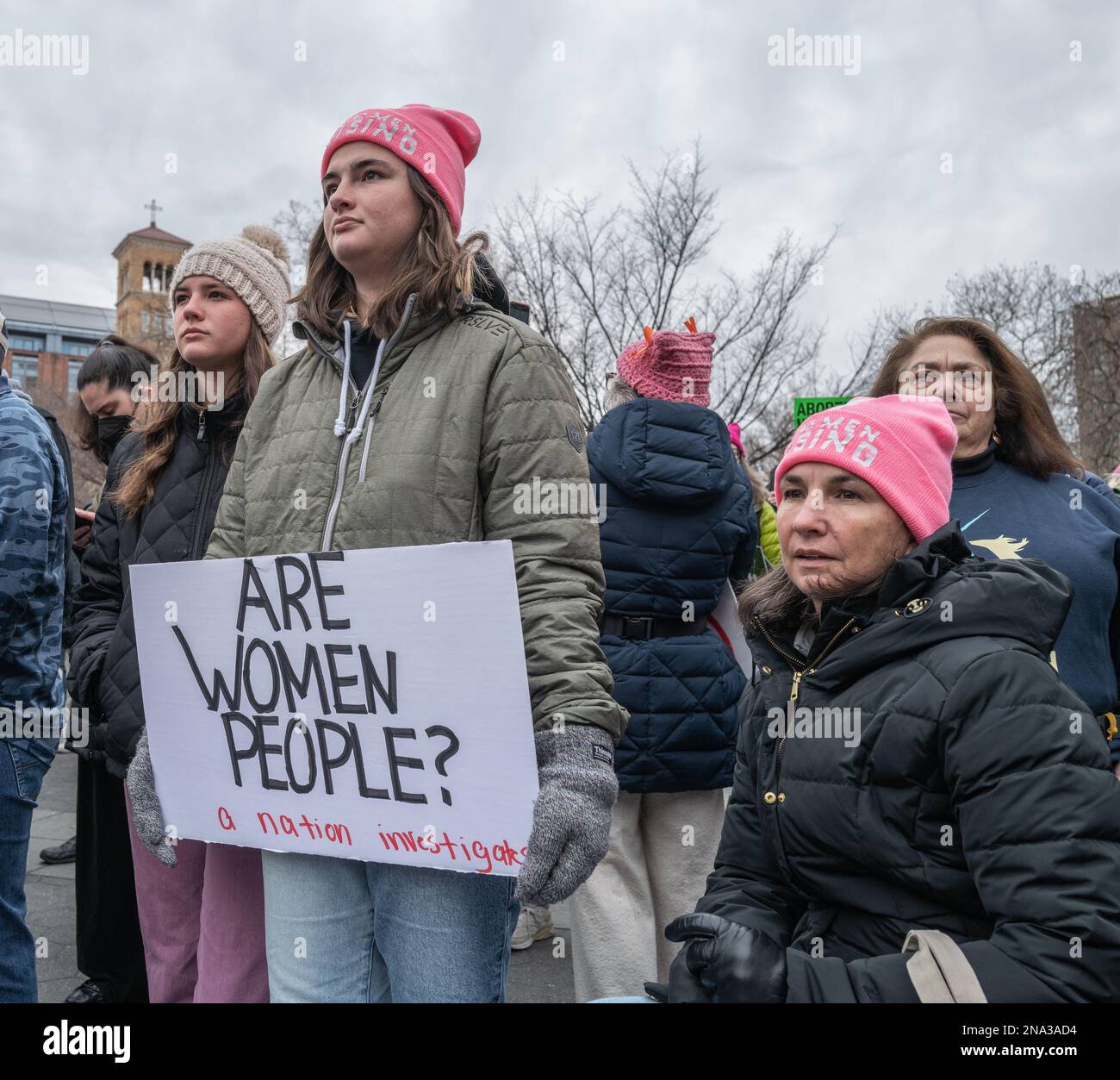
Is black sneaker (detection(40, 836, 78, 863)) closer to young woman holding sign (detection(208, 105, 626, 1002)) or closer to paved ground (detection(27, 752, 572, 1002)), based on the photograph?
paved ground (detection(27, 752, 572, 1002))

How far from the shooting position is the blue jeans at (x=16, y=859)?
2.52m

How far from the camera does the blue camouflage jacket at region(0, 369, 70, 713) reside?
2.52 metres

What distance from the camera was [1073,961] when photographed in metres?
1.35

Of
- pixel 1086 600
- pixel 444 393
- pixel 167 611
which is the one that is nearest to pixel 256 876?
pixel 167 611

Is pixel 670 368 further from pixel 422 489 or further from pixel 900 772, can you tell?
pixel 900 772

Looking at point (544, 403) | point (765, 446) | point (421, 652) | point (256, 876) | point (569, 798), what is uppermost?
point (765, 446)

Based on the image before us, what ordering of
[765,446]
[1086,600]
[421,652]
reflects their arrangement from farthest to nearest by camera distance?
[765,446] < [1086,600] < [421,652]

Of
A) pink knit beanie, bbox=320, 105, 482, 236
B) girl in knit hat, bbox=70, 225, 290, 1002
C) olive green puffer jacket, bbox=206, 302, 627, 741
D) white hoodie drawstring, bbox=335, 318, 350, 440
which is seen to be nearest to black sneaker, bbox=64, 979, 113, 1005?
girl in knit hat, bbox=70, 225, 290, 1002

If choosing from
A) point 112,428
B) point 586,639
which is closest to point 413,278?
point 586,639

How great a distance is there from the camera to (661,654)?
3367 millimetres

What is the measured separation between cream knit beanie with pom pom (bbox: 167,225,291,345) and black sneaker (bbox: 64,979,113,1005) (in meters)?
2.24

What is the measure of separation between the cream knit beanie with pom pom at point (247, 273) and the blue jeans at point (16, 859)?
1314mm

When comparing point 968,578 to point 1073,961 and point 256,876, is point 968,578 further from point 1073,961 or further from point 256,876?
point 256,876

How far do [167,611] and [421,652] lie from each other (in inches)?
26.8
